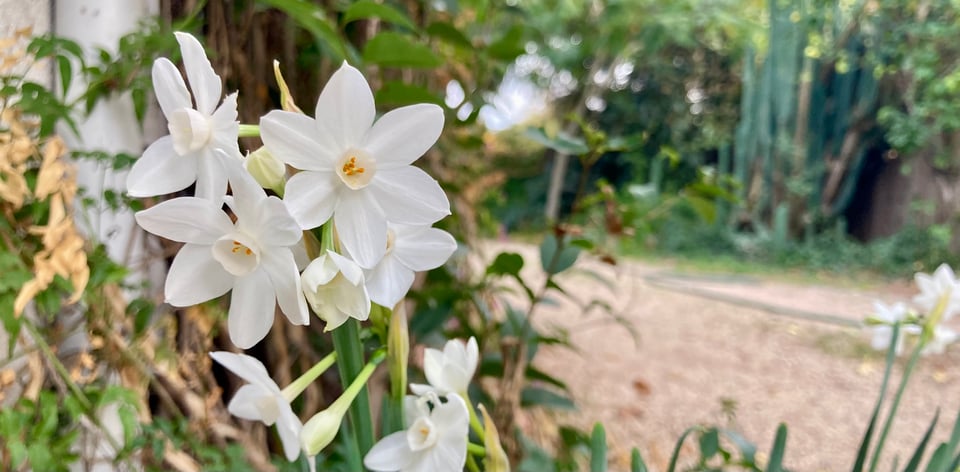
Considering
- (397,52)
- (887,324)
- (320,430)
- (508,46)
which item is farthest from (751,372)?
(320,430)

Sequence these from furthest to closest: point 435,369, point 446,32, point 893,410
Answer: point 446,32, point 893,410, point 435,369

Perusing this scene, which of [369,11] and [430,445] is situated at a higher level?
[369,11]

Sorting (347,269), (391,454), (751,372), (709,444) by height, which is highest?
(347,269)

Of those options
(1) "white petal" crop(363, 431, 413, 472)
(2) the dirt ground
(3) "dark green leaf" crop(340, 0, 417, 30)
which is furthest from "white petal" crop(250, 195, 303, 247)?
(2) the dirt ground

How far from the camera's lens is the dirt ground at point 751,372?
2.38ft

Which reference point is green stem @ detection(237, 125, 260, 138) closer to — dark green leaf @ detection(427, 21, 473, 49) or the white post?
the white post

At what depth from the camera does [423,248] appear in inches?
8.0

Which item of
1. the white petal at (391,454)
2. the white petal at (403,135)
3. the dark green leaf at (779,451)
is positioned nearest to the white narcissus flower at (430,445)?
the white petal at (391,454)

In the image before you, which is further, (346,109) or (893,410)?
(893,410)

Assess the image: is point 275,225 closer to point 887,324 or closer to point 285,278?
point 285,278

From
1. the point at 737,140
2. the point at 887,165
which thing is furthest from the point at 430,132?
the point at 737,140

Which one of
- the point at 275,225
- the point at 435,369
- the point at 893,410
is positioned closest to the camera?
the point at 275,225

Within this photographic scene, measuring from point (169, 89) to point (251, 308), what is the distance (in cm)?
8

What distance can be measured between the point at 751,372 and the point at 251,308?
103 centimetres
